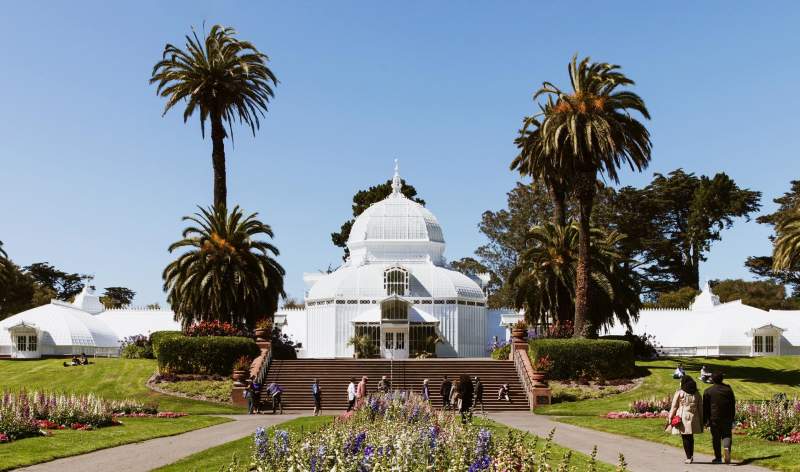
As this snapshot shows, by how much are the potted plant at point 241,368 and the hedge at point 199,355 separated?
26.0 inches

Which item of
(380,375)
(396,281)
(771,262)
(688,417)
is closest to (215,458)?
(688,417)

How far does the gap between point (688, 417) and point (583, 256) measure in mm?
26862

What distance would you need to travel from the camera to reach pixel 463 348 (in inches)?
2338

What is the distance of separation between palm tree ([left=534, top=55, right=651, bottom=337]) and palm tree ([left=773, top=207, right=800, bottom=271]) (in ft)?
26.6

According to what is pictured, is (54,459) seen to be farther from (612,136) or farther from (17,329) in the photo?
(17,329)

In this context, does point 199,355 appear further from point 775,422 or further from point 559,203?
point 775,422

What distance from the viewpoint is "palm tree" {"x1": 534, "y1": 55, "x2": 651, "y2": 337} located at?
45281mm

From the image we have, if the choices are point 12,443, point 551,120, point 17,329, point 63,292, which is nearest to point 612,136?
point 551,120

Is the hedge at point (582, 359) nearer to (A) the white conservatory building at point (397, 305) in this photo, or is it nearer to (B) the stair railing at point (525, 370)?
(B) the stair railing at point (525, 370)

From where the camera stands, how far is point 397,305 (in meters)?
58.3

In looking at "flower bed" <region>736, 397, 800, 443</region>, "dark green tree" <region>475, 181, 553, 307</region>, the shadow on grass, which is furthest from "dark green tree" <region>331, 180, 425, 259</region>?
"flower bed" <region>736, 397, 800, 443</region>

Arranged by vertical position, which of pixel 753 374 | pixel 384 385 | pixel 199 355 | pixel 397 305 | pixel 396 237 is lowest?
pixel 384 385

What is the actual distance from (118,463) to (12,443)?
4.31 meters

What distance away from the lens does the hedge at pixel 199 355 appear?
44.1 metres
